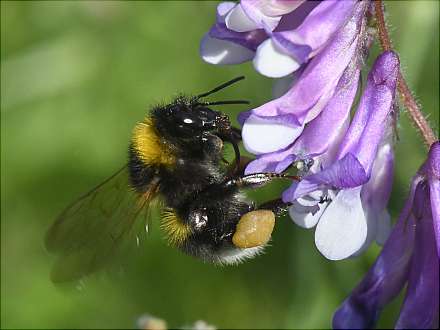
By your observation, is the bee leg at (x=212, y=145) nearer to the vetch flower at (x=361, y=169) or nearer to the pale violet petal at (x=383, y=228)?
the vetch flower at (x=361, y=169)

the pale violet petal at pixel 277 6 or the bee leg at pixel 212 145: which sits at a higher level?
the pale violet petal at pixel 277 6

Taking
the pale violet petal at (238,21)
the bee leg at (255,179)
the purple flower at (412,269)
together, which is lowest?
the purple flower at (412,269)

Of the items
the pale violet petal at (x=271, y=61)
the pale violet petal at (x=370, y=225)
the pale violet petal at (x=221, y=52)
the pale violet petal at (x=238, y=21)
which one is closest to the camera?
the pale violet petal at (x=271, y=61)

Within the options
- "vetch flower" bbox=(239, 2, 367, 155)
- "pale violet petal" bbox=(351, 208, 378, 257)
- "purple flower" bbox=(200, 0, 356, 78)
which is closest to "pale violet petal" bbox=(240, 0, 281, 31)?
"purple flower" bbox=(200, 0, 356, 78)

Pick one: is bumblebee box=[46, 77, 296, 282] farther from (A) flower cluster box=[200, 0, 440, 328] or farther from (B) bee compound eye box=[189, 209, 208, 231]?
(A) flower cluster box=[200, 0, 440, 328]

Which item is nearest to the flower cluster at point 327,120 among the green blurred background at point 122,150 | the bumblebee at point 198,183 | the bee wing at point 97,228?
the bumblebee at point 198,183

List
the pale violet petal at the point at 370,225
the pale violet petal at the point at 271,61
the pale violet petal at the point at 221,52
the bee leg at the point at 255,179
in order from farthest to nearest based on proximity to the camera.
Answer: the pale violet petal at the point at 370,225, the pale violet petal at the point at 221,52, the bee leg at the point at 255,179, the pale violet petal at the point at 271,61
